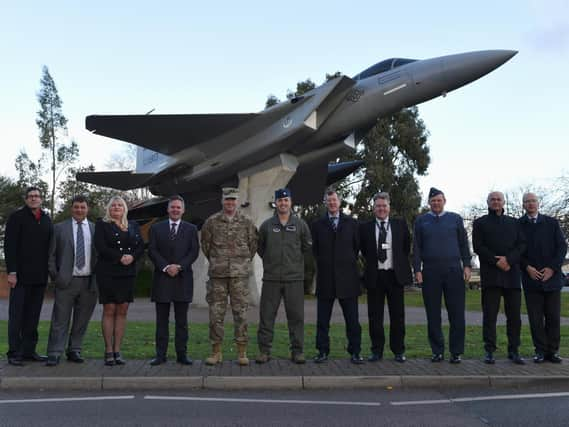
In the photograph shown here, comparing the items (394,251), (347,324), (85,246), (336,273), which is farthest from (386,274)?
(85,246)

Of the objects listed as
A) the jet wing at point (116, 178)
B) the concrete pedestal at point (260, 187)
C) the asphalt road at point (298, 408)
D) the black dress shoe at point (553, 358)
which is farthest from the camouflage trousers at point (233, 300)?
the jet wing at point (116, 178)

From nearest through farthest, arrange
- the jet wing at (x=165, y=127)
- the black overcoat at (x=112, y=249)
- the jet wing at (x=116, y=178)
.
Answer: the black overcoat at (x=112, y=249), the jet wing at (x=165, y=127), the jet wing at (x=116, y=178)

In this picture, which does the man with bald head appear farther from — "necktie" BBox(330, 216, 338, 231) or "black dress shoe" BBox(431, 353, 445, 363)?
"necktie" BBox(330, 216, 338, 231)

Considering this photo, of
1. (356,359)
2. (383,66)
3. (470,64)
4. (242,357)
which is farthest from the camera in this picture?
(383,66)

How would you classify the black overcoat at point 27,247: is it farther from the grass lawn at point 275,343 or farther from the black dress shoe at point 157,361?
the black dress shoe at point 157,361

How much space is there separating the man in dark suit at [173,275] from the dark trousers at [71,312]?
2.74 feet

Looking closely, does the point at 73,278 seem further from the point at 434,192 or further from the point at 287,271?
the point at 434,192

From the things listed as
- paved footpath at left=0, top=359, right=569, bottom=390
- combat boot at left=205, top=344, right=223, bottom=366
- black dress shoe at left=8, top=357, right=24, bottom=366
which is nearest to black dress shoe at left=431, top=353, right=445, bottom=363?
paved footpath at left=0, top=359, right=569, bottom=390

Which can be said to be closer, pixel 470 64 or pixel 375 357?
pixel 375 357

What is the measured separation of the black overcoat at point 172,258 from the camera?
667 centimetres

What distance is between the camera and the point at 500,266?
677 cm

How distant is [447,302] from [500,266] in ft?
2.40

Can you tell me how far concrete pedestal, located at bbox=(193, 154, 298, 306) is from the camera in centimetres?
1852

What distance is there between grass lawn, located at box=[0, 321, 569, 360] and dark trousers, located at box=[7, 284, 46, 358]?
2.41 ft
